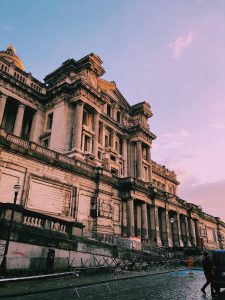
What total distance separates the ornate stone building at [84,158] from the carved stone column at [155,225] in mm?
124

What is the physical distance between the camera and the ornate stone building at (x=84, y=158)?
21719mm

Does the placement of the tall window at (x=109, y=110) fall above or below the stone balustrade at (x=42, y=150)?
above

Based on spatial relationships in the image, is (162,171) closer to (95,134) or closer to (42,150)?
(95,134)

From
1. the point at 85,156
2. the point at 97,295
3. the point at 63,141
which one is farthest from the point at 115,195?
the point at 97,295

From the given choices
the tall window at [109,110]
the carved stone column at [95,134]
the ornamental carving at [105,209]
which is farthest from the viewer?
the tall window at [109,110]

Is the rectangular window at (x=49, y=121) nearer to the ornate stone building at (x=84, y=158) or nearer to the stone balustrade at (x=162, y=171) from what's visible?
the ornate stone building at (x=84, y=158)

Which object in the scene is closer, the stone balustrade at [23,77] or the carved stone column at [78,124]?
the carved stone column at [78,124]

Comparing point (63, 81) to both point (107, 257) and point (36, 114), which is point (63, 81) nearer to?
point (36, 114)

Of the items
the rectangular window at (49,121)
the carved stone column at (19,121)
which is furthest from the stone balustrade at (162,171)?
the carved stone column at (19,121)

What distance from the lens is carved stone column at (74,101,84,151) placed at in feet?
99.5

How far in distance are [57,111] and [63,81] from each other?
462 cm

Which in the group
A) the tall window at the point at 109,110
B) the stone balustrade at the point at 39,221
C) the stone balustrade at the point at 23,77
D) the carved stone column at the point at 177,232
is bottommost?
the stone balustrade at the point at 39,221

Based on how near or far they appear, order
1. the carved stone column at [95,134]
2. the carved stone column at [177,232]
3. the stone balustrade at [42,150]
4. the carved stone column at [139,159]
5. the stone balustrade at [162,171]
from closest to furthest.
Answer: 1. the stone balustrade at [42,150]
2. the carved stone column at [95,134]
3. the carved stone column at [177,232]
4. the carved stone column at [139,159]
5. the stone balustrade at [162,171]

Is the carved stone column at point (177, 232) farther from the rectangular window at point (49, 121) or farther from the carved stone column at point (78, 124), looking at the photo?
the rectangular window at point (49, 121)
